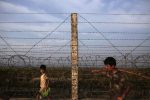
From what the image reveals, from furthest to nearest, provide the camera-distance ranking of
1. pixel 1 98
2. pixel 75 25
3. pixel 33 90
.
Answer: pixel 33 90 < pixel 75 25 < pixel 1 98

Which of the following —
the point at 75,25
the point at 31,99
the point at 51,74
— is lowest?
the point at 31,99

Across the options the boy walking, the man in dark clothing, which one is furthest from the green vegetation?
the man in dark clothing

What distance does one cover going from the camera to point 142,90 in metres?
12.7

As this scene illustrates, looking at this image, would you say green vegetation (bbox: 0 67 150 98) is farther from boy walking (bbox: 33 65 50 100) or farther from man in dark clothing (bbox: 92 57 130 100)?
man in dark clothing (bbox: 92 57 130 100)

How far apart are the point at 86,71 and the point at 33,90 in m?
1.91

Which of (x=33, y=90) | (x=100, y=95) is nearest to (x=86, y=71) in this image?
(x=100, y=95)

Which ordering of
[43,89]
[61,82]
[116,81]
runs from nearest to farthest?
[116,81], [43,89], [61,82]

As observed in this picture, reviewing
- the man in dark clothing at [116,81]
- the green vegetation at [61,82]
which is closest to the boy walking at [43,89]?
the green vegetation at [61,82]

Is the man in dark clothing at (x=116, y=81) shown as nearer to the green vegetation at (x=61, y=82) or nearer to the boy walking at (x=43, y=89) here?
the boy walking at (x=43, y=89)

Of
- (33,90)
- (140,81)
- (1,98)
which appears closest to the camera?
(1,98)

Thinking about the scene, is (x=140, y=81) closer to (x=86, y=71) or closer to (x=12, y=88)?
(x=86, y=71)

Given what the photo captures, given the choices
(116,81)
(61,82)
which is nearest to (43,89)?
(61,82)

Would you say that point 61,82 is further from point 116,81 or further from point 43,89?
point 116,81

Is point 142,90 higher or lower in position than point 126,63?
lower
